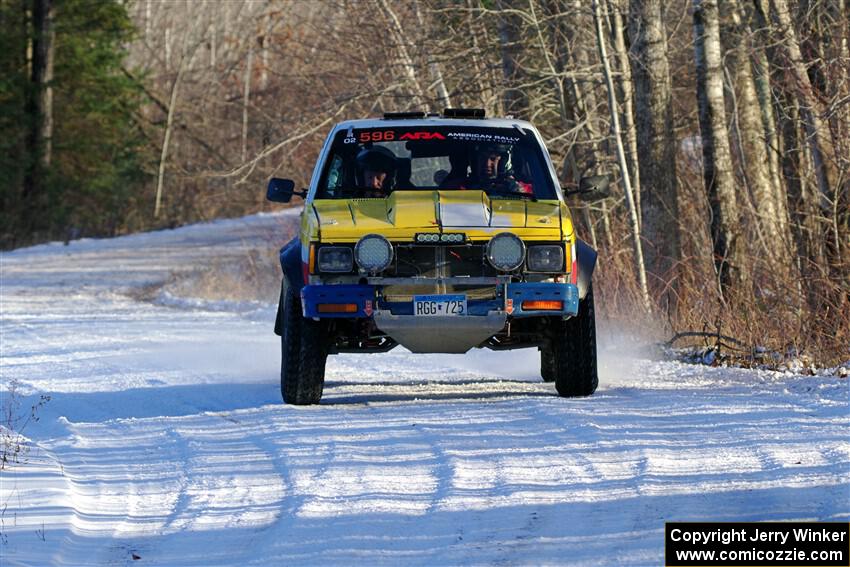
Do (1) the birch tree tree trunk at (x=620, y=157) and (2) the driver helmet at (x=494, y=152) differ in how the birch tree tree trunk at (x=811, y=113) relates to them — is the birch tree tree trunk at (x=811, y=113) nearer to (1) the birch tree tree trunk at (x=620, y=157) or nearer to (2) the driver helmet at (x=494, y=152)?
(1) the birch tree tree trunk at (x=620, y=157)

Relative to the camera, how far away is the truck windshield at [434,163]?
33.6 ft

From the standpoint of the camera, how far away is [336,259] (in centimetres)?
932

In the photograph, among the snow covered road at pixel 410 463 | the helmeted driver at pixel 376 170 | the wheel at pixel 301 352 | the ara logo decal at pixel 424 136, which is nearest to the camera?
the snow covered road at pixel 410 463

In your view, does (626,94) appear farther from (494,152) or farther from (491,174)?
(491,174)

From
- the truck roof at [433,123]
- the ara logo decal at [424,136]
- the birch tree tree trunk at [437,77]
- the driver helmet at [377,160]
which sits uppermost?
the birch tree tree trunk at [437,77]

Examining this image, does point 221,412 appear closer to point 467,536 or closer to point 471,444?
point 471,444

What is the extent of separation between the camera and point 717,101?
16.1m

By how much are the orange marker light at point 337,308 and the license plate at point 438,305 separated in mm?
380

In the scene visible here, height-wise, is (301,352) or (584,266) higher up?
(584,266)

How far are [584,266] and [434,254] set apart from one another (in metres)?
1.09

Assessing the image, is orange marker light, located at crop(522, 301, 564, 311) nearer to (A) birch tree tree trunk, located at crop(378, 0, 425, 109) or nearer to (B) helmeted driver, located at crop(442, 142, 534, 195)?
(B) helmeted driver, located at crop(442, 142, 534, 195)

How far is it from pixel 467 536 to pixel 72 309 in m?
15.9
